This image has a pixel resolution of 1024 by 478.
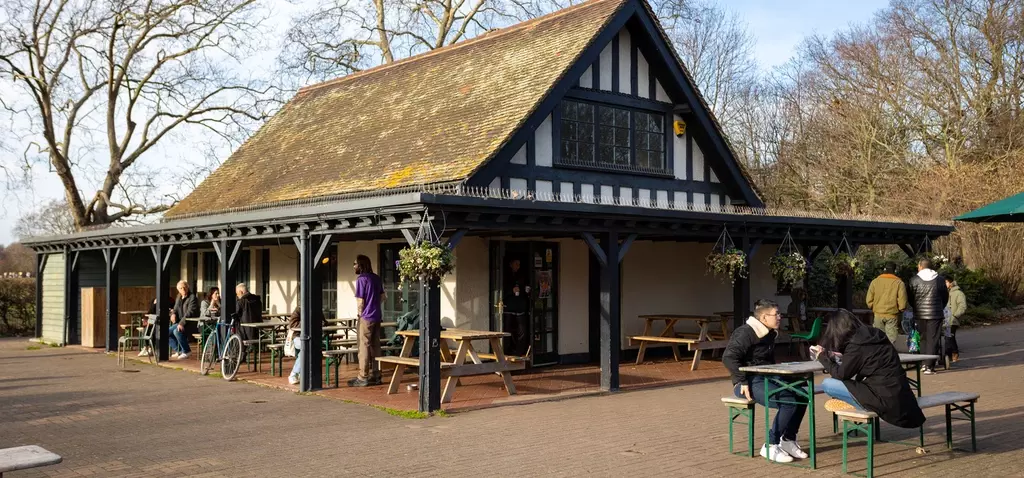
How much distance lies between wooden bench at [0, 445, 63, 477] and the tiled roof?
8209 millimetres

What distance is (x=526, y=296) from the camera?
14500 millimetres

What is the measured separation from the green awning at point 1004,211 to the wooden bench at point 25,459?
9.64 metres

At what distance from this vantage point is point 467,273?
13828 millimetres

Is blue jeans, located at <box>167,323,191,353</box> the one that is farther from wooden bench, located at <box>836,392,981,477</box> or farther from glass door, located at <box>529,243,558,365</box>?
wooden bench, located at <box>836,392,981,477</box>

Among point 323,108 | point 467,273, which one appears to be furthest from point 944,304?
point 323,108

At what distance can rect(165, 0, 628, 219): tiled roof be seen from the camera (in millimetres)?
14508

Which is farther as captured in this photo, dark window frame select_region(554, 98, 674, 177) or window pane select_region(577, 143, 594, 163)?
window pane select_region(577, 143, 594, 163)

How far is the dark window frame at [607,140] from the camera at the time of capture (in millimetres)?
15148

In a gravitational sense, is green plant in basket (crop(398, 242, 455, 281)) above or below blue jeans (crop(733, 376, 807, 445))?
above

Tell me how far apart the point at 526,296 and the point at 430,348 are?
4404 millimetres

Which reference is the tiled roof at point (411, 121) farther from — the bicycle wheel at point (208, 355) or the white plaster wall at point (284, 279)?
the bicycle wheel at point (208, 355)

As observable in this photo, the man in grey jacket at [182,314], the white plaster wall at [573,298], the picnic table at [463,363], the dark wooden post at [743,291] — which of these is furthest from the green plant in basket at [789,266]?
the man in grey jacket at [182,314]

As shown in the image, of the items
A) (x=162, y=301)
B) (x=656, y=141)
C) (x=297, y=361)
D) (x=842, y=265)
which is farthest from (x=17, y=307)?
(x=842, y=265)

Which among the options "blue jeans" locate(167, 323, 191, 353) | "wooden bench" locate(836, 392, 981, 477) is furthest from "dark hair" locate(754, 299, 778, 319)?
"blue jeans" locate(167, 323, 191, 353)
